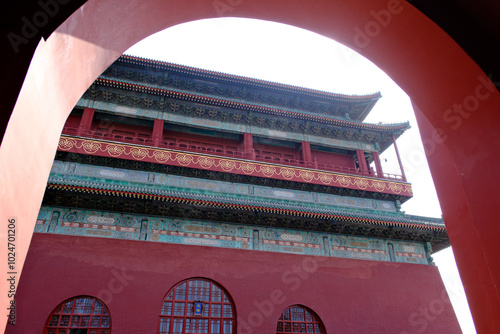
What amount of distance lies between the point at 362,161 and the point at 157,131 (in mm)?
8350

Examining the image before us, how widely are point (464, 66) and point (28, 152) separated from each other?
2455mm

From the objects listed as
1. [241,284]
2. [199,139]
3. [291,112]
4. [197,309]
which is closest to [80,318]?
[197,309]

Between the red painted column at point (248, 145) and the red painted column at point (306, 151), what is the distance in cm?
221

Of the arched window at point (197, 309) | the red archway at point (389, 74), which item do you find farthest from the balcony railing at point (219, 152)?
the red archway at point (389, 74)

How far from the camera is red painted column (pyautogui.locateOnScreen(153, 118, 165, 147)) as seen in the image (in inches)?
505

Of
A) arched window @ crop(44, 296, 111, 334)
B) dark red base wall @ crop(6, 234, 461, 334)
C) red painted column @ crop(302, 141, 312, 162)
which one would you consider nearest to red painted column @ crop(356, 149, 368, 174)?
red painted column @ crop(302, 141, 312, 162)

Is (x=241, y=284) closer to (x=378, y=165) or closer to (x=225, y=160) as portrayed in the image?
(x=225, y=160)

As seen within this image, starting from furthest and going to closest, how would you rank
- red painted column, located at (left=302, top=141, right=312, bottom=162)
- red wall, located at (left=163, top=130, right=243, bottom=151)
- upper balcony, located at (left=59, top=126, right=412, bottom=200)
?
red painted column, located at (left=302, top=141, right=312, bottom=162) < red wall, located at (left=163, top=130, right=243, bottom=151) < upper balcony, located at (left=59, top=126, right=412, bottom=200)

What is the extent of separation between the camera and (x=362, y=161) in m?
15.4

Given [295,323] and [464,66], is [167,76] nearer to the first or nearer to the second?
[295,323]

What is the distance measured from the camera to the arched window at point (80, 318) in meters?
8.55

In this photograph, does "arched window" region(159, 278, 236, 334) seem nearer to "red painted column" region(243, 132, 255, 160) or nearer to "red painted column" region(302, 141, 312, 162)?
"red painted column" region(243, 132, 255, 160)

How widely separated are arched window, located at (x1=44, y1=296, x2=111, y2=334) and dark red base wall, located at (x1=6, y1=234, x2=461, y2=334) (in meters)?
0.20

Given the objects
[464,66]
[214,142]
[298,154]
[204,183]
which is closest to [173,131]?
[214,142]
